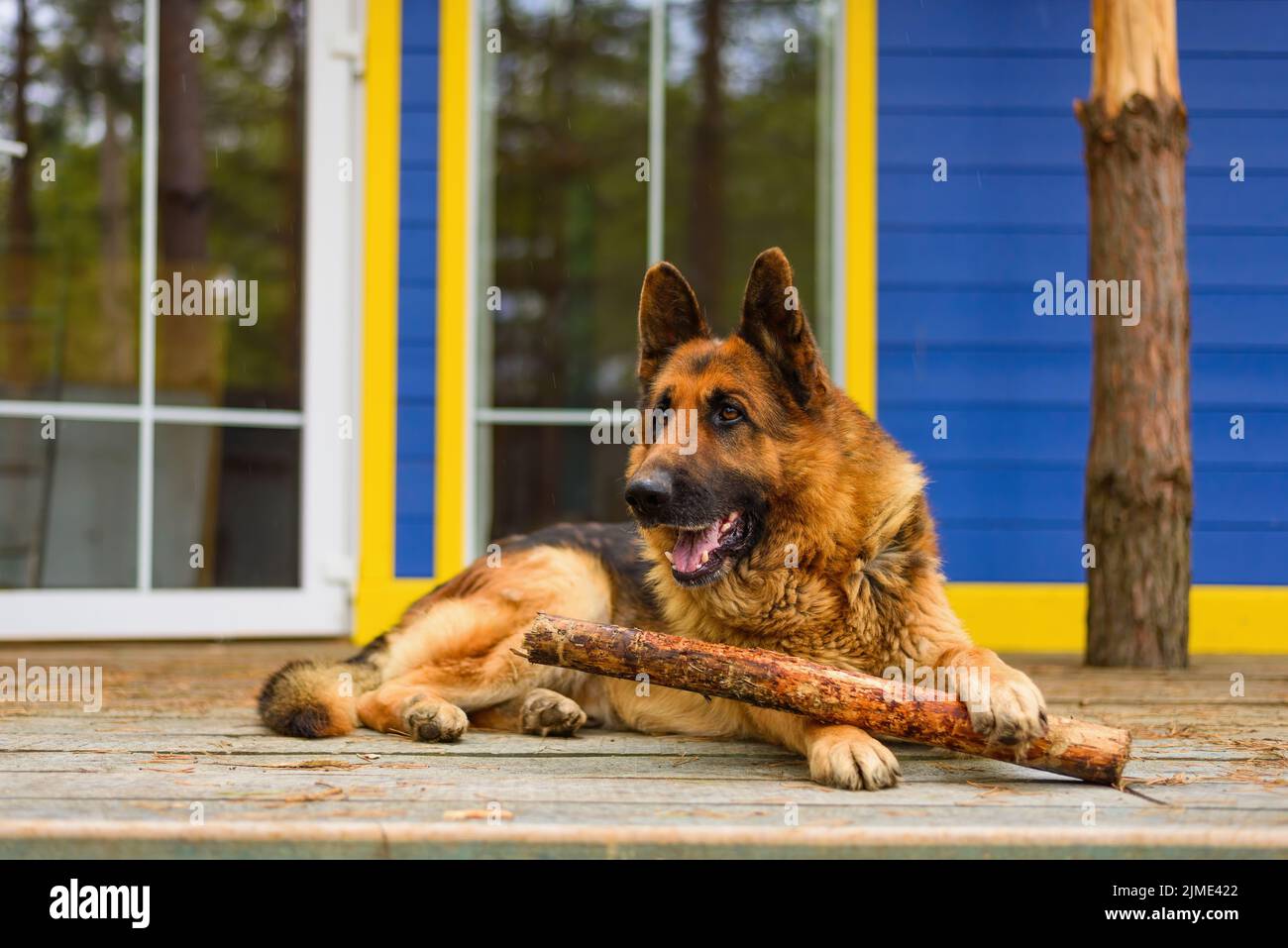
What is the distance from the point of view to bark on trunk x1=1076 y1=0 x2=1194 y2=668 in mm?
4855

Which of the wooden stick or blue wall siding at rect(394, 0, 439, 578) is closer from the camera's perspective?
the wooden stick

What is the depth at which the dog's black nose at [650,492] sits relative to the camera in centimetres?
298

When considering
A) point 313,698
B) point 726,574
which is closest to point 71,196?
point 313,698

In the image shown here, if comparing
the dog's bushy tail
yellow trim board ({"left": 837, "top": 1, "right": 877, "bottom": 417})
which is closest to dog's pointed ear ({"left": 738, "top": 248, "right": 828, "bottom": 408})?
the dog's bushy tail

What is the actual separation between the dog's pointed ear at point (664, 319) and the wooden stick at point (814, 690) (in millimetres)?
955

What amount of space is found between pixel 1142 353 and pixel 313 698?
3.55 metres

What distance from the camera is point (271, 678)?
3375mm

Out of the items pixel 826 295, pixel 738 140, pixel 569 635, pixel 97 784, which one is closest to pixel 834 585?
pixel 569 635

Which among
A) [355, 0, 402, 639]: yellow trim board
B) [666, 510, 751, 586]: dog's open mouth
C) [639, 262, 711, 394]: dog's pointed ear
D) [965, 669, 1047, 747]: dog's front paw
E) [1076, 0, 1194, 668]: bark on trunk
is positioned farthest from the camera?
[355, 0, 402, 639]: yellow trim board

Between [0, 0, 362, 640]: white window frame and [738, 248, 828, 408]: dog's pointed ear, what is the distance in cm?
303

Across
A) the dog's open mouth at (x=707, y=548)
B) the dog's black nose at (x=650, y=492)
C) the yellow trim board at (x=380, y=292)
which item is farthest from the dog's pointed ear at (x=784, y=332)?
the yellow trim board at (x=380, y=292)

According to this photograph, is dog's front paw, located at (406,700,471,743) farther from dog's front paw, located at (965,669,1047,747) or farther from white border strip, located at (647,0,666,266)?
white border strip, located at (647,0,666,266)

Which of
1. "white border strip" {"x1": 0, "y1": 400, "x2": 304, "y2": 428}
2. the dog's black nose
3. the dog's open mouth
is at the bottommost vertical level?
the dog's open mouth
